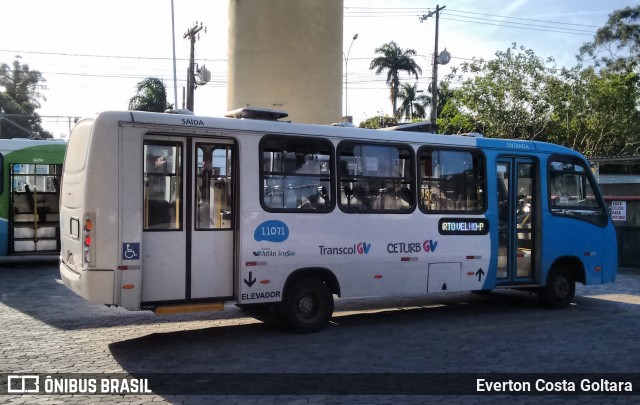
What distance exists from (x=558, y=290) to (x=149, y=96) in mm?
33992

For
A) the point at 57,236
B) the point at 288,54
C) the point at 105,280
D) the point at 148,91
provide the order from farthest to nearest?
the point at 148,91
the point at 288,54
the point at 57,236
the point at 105,280

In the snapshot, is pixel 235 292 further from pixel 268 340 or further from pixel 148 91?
pixel 148 91

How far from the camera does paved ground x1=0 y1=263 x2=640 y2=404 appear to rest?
6.88m

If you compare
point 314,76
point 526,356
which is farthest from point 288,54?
point 526,356

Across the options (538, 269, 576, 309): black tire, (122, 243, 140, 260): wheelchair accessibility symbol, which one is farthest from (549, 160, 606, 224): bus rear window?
(122, 243, 140, 260): wheelchair accessibility symbol

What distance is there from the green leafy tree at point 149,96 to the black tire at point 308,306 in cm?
3356

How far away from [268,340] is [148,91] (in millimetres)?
34847

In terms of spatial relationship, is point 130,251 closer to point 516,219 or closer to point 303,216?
point 303,216

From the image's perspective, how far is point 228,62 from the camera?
20828 mm

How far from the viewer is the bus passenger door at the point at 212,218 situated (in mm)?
8125

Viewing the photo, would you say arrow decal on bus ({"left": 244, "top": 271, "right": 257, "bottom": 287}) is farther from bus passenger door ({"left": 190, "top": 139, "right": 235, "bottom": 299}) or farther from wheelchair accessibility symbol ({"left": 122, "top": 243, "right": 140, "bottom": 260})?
wheelchair accessibility symbol ({"left": 122, "top": 243, "right": 140, "bottom": 260})

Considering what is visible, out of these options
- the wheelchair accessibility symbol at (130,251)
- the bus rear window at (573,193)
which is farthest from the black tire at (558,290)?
the wheelchair accessibility symbol at (130,251)

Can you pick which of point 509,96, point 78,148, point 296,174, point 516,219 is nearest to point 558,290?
point 516,219

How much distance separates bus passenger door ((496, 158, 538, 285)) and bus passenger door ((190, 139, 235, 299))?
496 centimetres
